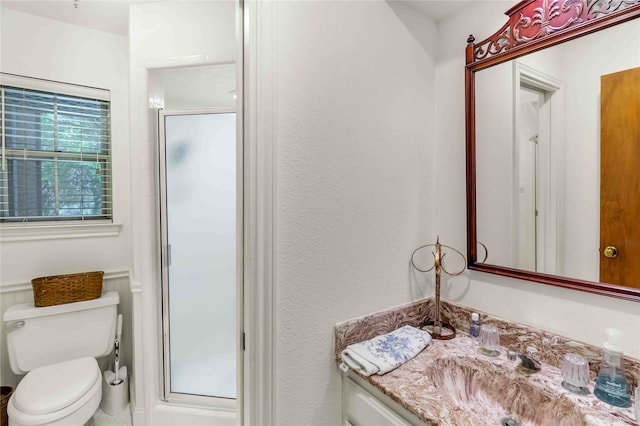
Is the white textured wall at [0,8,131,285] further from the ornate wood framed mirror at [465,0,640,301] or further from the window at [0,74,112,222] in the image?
the ornate wood framed mirror at [465,0,640,301]

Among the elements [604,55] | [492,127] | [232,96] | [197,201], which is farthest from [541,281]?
[232,96]

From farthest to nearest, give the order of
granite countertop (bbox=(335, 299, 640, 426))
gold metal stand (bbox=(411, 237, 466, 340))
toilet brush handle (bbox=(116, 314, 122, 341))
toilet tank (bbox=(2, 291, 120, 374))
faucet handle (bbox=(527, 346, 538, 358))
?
toilet brush handle (bbox=(116, 314, 122, 341))
toilet tank (bbox=(2, 291, 120, 374))
gold metal stand (bbox=(411, 237, 466, 340))
faucet handle (bbox=(527, 346, 538, 358))
granite countertop (bbox=(335, 299, 640, 426))

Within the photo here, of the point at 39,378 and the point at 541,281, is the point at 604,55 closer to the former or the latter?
the point at 541,281

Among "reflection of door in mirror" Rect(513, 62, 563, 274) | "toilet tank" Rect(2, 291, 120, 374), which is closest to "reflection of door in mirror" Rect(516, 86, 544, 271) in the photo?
"reflection of door in mirror" Rect(513, 62, 563, 274)

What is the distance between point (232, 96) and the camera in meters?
1.96

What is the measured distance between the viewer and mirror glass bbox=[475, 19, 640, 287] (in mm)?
910

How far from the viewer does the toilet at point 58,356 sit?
1456 millimetres

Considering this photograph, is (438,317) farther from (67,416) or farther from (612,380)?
(67,416)

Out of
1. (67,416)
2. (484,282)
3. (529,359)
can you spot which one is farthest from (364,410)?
(67,416)

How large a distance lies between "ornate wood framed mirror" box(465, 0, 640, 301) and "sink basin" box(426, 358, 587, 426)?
1.13 feet

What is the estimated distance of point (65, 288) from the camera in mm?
1823

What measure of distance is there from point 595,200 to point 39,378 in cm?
262

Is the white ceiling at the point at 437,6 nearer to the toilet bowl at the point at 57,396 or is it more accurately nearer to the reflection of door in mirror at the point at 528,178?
the reflection of door in mirror at the point at 528,178

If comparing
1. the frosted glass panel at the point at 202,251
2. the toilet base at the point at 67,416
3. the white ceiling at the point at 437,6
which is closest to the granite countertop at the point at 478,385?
the frosted glass panel at the point at 202,251
